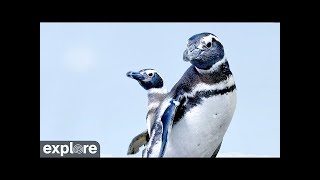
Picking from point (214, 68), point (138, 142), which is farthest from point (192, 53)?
point (138, 142)

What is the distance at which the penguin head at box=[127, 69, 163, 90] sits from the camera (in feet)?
18.1

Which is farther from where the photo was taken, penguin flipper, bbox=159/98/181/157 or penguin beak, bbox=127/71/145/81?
penguin beak, bbox=127/71/145/81

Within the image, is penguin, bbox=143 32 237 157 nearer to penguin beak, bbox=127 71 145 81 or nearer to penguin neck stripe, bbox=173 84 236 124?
penguin neck stripe, bbox=173 84 236 124

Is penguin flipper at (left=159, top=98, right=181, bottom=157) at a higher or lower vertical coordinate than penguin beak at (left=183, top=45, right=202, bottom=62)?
lower

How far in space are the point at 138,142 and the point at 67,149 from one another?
0.75m

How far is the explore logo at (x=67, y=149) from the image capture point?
16.7 feet

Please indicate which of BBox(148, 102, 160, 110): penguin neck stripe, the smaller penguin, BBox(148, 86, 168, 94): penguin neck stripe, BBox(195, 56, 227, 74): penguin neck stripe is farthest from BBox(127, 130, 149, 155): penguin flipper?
BBox(195, 56, 227, 74): penguin neck stripe

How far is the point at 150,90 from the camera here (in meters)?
5.60

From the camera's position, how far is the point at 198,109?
5121 mm

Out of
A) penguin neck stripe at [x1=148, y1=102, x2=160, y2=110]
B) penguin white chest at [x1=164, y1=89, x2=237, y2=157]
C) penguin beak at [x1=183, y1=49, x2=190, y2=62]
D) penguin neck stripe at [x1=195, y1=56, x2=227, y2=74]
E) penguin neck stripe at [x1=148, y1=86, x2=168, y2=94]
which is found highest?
penguin beak at [x1=183, y1=49, x2=190, y2=62]

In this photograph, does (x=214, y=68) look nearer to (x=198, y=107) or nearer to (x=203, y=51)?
(x=203, y=51)

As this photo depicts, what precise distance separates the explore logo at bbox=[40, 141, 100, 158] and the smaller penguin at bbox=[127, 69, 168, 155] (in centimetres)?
49

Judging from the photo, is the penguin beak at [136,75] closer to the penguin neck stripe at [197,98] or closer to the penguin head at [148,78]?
the penguin head at [148,78]

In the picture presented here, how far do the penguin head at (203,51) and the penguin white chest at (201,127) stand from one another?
0.28 meters
